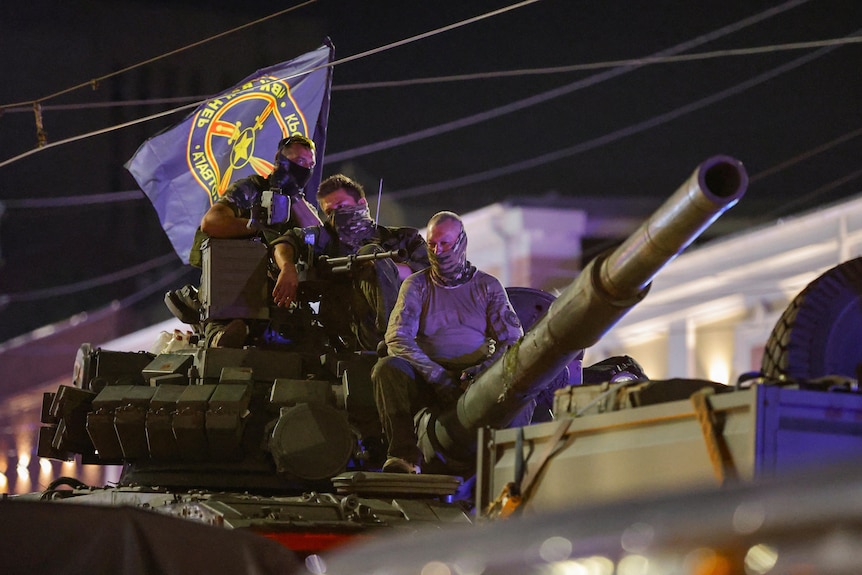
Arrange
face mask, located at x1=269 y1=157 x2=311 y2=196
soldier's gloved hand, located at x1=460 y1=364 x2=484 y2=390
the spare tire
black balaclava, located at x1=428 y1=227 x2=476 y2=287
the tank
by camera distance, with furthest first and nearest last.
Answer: face mask, located at x1=269 y1=157 x2=311 y2=196
black balaclava, located at x1=428 y1=227 x2=476 y2=287
soldier's gloved hand, located at x1=460 y1=364 x2=484 y2=390
the tank
the spare tire

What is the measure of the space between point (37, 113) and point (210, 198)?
90.0 inches

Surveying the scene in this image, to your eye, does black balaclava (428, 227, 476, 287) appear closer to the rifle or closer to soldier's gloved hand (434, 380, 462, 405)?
the rifle

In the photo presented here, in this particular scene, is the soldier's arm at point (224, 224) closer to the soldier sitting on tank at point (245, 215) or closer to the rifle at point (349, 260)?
the soldier sitting on tank at point (245, 215)

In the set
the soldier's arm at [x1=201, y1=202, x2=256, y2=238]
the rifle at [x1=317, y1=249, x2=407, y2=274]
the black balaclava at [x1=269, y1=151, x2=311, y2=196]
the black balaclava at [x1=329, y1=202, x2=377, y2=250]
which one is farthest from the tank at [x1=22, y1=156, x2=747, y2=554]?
the black balaclava at [x1=269, y1=151, x2=311, y2=196]

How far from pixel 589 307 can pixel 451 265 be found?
2.68m

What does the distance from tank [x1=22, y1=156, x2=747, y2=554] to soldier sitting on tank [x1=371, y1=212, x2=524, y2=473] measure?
0.66 feet

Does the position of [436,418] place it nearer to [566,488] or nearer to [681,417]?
[566,488]

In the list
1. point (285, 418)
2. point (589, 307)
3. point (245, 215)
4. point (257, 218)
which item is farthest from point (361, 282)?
point (589, 307)

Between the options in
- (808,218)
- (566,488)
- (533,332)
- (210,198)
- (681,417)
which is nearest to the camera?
(681,417)

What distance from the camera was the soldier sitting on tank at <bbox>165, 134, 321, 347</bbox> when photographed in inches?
388

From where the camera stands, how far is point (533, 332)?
7.14 metres

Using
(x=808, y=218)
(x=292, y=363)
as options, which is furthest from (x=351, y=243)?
(x=808, y=218)

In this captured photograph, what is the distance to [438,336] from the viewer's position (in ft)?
29.5

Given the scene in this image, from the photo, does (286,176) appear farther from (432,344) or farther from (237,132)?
(237,132)
